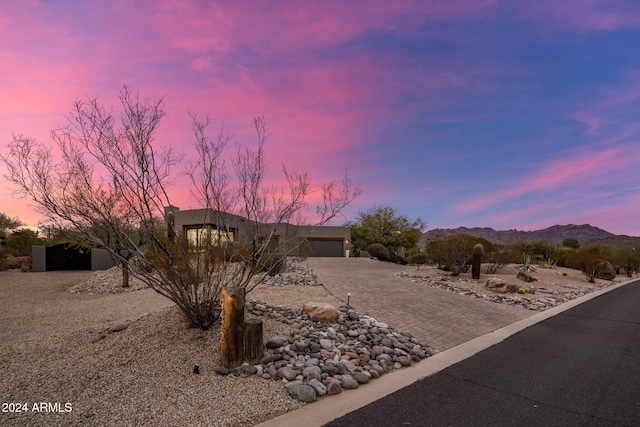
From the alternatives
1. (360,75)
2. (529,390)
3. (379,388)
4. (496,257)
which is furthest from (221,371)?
(496,257)

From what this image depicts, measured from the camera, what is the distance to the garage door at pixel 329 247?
35.6 metres

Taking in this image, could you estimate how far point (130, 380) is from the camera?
394 cm

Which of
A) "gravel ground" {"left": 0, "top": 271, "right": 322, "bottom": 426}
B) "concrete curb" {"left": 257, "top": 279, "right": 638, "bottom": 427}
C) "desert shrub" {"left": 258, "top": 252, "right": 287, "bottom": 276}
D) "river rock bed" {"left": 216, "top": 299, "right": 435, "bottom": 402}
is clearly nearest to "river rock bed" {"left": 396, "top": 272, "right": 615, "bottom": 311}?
"concrete curb" {"left": 257, "top": 279, "right": 638, "bottom": 427}

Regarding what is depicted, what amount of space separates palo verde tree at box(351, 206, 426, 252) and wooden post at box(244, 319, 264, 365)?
29.8 meters

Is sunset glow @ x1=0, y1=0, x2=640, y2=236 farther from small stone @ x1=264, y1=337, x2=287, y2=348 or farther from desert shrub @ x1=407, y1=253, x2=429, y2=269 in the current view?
desert shrub @ x1=407, y1=253, x2=429, y2=269

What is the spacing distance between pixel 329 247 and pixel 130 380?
32219mm

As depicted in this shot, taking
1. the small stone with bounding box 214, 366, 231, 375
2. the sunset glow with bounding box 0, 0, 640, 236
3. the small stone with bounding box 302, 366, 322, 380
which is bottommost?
the small stone with bounding box 302, 366, 322, 380

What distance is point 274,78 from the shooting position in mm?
→ 10117

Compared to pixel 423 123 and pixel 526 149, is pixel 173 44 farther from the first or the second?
pixel 526 149

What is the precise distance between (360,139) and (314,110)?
273 cm

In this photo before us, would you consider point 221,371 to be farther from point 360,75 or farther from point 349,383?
point 360,75

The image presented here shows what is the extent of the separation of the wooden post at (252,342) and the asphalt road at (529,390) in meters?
1.60

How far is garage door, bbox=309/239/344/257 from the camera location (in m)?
35.6

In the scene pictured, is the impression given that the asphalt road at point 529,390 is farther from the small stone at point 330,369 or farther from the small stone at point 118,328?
the small stone at point 118,328
